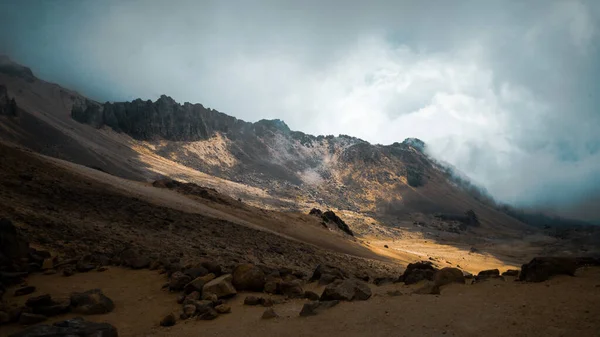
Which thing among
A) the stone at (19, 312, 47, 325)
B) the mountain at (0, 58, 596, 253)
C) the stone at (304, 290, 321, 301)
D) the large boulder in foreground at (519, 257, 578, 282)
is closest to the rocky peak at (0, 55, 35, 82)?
the mountain at (0, 58, 596, 253)

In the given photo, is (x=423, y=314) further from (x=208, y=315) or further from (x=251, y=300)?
(x=208, y=315)

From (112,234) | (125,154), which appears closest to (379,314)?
(112,234)

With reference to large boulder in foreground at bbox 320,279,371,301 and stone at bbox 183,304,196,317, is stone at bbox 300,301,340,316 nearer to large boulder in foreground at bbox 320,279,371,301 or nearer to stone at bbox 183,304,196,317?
large boulder in foreground at bbox 320,279,371,301

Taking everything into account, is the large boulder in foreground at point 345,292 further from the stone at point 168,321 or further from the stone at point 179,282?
the stone at point 179,282

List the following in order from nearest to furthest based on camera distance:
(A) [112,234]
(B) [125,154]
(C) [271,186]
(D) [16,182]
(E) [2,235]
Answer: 1. (E) [2,235]
2. (A) [112,234]
3. (D) [16,182]
4. (B) [125,154]
5. (C) [271,186]

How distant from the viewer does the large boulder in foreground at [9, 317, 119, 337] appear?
5.97 metres

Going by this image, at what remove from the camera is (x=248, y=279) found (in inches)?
393

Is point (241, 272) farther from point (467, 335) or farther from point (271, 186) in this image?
point (271, 186)

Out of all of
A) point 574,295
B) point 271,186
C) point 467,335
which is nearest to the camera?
point 467,335

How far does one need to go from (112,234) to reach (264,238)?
38.4 ft

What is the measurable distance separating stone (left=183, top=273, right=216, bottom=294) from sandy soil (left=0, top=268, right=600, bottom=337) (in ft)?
1.52

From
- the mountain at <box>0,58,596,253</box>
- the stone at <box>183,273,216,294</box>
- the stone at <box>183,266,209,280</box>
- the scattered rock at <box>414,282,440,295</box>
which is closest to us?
the scattered rock at <box>414,282,440,295</box>

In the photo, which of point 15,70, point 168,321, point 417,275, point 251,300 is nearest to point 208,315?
point 168,321

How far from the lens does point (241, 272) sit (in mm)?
10180
